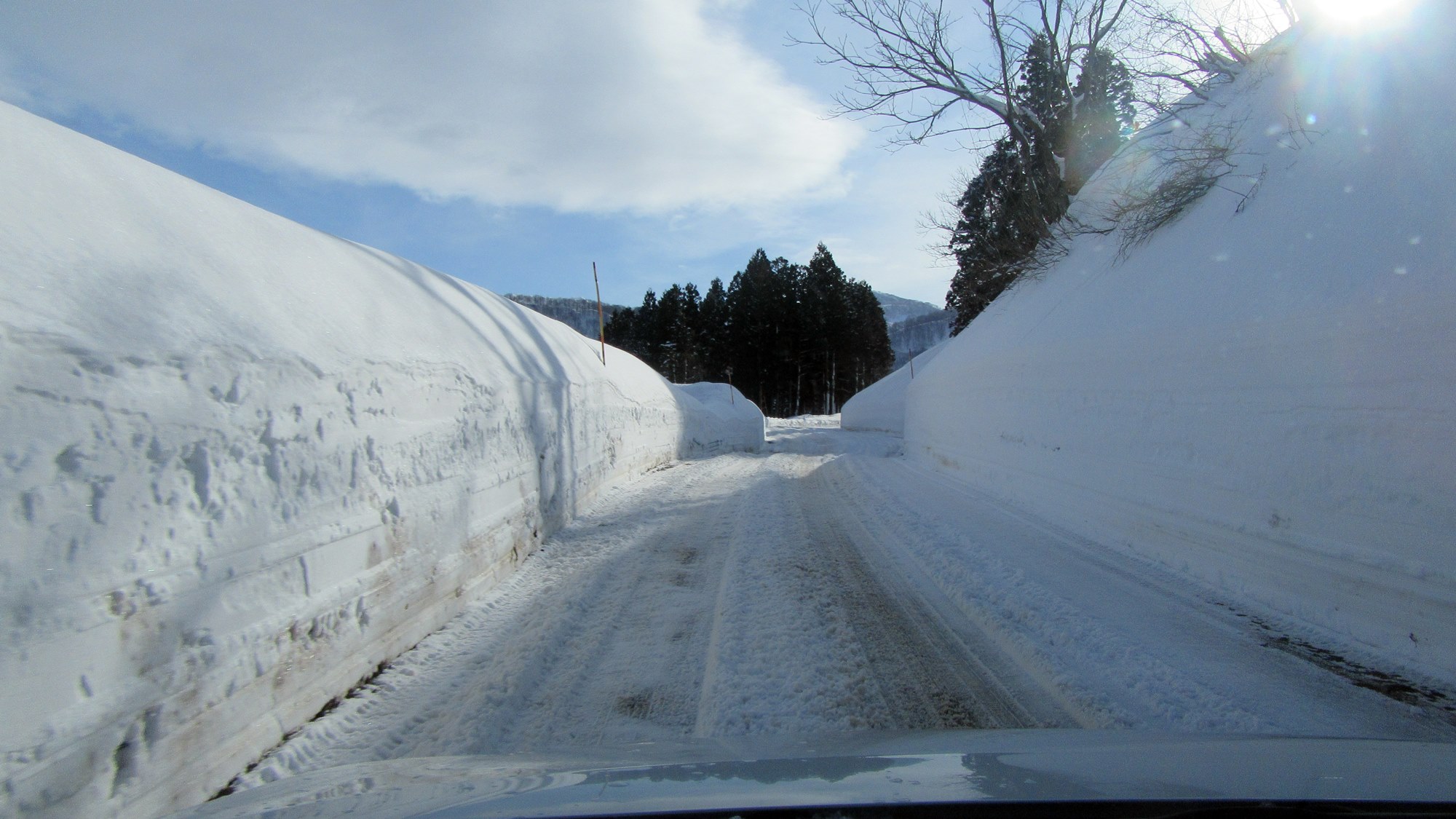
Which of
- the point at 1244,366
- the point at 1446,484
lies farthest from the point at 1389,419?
the point at 1244,366

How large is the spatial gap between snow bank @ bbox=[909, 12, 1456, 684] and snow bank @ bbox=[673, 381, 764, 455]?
469 inches

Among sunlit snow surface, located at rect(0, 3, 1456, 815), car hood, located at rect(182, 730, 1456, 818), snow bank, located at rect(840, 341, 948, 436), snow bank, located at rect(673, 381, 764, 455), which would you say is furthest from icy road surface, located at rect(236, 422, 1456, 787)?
snow bank, located at rect(840, 341, 948, 436)

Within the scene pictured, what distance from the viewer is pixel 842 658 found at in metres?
4.04

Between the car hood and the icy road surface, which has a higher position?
the car hood

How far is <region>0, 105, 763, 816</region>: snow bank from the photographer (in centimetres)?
225

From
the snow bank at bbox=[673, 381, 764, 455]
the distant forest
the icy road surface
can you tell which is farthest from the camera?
the distant forest

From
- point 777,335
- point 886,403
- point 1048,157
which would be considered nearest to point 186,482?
point 1048,157

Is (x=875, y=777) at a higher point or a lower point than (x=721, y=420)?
lower

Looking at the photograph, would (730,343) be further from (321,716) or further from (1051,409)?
(321,716)

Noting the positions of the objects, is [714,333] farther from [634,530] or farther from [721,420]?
[634,530]

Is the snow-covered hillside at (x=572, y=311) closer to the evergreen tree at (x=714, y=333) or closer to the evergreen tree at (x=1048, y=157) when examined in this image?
the evergreen tree at (x=714, y=333)

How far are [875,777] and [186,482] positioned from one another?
281 centimetres

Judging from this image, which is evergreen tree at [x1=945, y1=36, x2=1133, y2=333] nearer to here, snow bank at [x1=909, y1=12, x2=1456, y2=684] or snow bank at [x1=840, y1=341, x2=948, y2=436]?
snow bank at [x1=909, y1=12, x2=1456, y2=684]

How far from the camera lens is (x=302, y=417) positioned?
3.60m
